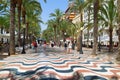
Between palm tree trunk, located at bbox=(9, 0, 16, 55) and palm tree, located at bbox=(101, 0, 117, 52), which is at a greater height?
palm tree, located at bbox=(101, 0, 117, 52)

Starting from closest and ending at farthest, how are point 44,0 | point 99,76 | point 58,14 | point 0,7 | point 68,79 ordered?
point 68,79 < point 99,76 < point 44,0 < point 0,7 < point 58,14

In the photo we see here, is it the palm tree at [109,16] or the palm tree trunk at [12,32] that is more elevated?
the palm tree at [109,16]

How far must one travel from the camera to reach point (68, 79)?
567 inches

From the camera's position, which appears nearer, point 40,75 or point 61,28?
point 40,75

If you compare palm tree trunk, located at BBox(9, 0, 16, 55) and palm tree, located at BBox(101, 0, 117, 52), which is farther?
palm tree, located at BBox(101, 0, 117, 52)

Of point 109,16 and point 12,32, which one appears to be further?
point 109,16

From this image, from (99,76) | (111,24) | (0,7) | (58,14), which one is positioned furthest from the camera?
(58,14)

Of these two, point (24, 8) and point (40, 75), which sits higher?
point (24, 8)

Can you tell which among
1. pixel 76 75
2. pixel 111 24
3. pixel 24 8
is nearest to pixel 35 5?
pixel 24 8

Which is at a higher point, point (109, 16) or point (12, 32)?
point (109, 16)

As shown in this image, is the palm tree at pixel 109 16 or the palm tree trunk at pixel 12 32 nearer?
the palm tree trunk at pixel 12 32

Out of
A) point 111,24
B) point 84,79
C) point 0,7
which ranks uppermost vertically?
point 0,7

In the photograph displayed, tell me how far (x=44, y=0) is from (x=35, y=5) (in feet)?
51.0

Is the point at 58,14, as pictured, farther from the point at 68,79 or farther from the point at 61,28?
the point at 68,79
